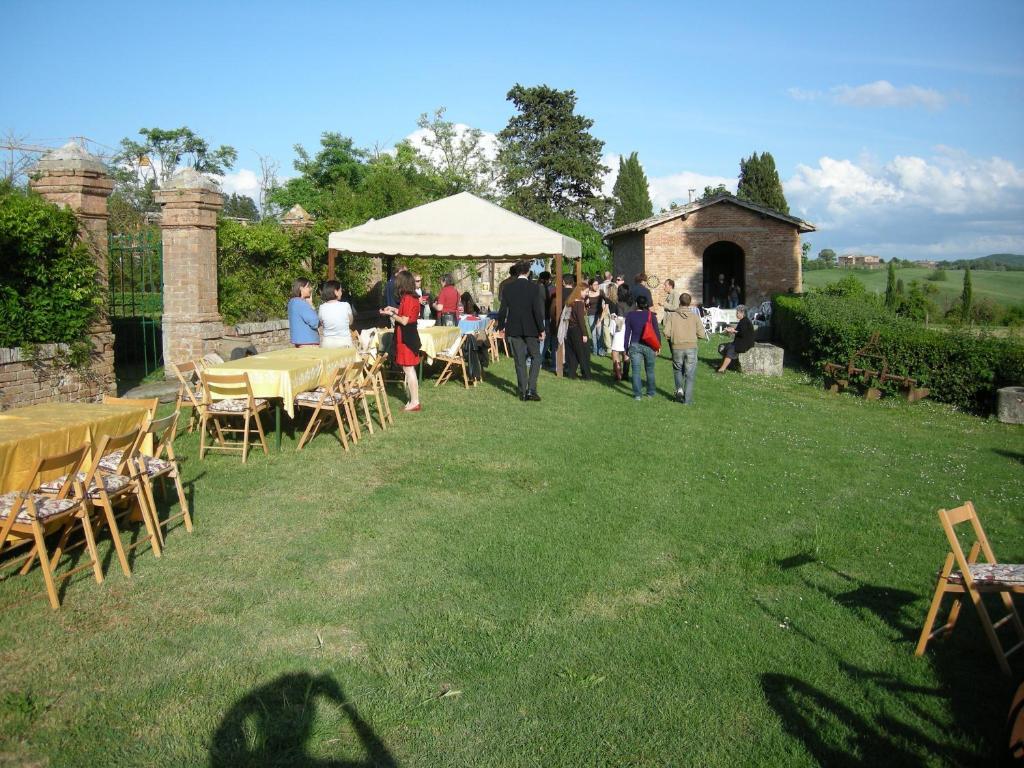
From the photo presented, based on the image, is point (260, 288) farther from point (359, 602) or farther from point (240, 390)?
point (359, 602)

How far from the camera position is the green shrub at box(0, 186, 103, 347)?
817 cm

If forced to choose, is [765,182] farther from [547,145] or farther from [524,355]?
[524,355]

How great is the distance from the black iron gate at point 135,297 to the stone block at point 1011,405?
455 inches

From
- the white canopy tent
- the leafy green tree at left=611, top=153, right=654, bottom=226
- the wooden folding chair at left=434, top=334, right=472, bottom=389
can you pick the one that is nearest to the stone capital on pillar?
the white canopy tent

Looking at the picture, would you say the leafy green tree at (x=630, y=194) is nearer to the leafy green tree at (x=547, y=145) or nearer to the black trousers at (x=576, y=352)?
the leafy green tree at (x=547, y=145)

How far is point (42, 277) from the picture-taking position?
8.53 m

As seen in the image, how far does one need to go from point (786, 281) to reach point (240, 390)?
2400 centimetres

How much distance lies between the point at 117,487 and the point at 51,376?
4424 mm

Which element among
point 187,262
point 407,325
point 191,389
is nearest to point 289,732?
point 191,389

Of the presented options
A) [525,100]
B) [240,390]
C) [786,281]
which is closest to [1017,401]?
[240,390]

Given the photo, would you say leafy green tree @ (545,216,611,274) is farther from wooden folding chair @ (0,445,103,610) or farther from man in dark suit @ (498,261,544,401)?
wooden folding chair @ (0,445,103,610)

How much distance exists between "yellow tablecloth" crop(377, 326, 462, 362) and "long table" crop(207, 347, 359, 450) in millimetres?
2905

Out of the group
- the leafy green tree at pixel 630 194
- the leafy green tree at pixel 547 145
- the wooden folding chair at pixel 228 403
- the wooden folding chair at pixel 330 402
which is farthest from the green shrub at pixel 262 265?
the leafy green tree at pixel 630 194

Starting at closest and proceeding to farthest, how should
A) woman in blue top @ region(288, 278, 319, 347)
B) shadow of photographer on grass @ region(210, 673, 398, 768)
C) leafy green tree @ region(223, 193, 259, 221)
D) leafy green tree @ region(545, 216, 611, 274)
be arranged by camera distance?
shadow of photographer on grass @ region(210, 673, 398, 768) → woman in blue top @ region(288, 278, 319, 347) → leafy green tree @ region(545, 216, 611, 274) → leafy green tree @ region(223, 193, 259, 221)
